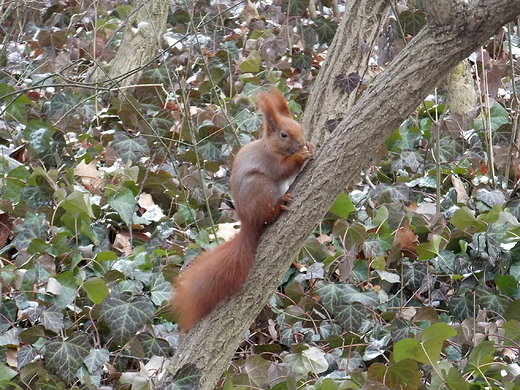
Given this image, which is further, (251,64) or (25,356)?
(251,64)

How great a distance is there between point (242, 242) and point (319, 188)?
0.36m

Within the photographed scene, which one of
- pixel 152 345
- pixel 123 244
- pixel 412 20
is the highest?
pixel 412 20

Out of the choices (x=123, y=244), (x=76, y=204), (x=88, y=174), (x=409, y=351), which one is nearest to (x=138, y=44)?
(x=88, y=174)

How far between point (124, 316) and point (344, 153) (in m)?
1.11

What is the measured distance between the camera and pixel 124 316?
2705 mm

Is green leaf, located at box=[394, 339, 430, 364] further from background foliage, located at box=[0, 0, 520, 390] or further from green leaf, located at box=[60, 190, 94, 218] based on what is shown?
green leaf, located at box=[60, 190, 94, 218]

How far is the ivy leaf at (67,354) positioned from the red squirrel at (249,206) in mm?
390

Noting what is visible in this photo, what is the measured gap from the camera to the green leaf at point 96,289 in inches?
110

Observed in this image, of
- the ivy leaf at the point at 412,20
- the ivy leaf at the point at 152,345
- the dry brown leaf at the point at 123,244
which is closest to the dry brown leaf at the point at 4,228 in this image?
the dry brown leaf at the point at 123,244

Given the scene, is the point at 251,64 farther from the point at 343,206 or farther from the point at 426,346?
the point at 426,346

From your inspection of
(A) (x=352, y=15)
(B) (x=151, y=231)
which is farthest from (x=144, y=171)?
(A) (x=352, y=15)

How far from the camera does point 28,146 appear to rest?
13.0ft

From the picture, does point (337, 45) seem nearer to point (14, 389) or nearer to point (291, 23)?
point (14, 389)

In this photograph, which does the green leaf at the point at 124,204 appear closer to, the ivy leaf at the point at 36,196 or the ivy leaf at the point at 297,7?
Answer: the ivy leaf at the point at 36,196
